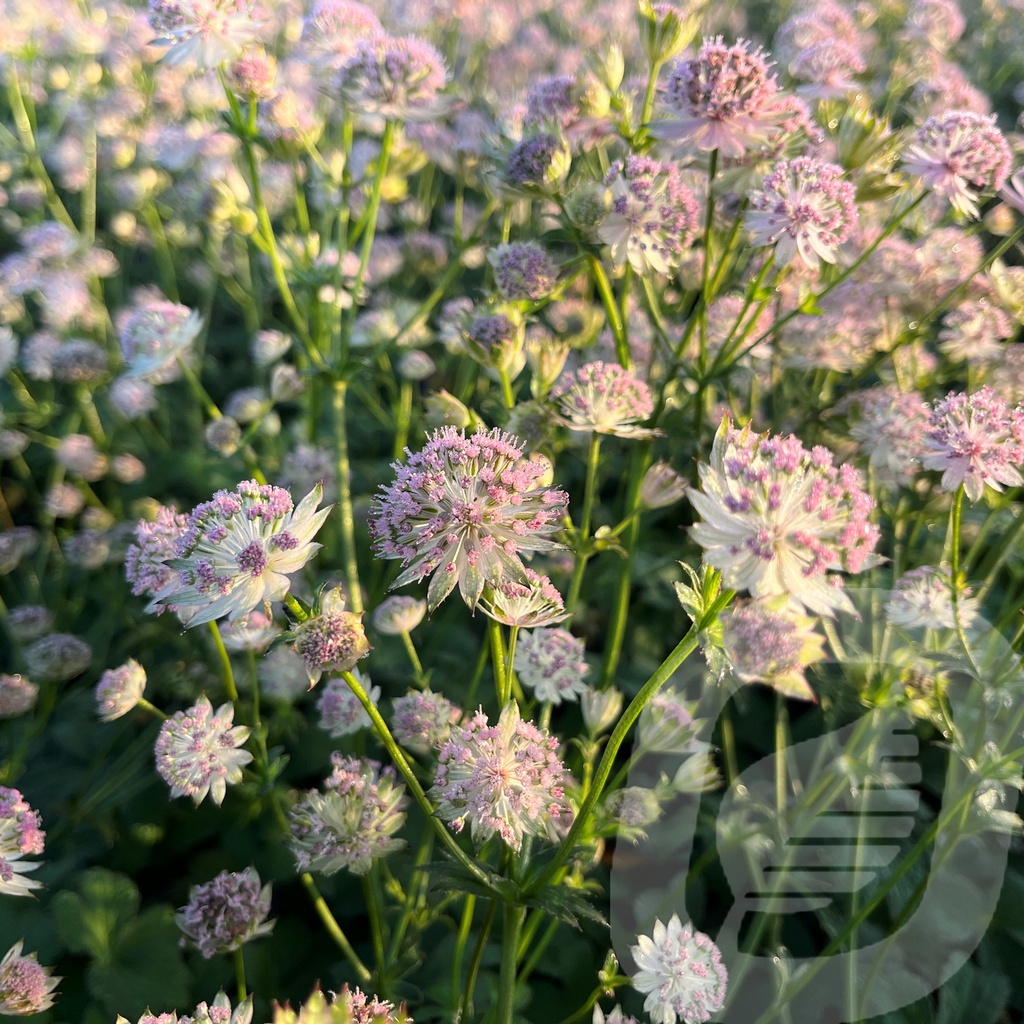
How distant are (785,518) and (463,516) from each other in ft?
1.12

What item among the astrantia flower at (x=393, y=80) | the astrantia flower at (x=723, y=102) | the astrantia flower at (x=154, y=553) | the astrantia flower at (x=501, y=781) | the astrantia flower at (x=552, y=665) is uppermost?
the astrantia flower at (x=723, y=102)

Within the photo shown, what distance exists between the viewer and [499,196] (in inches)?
66.8

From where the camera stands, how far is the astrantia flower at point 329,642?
0.85 meters

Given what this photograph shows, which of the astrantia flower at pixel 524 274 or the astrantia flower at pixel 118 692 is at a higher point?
the astrantia flower at pixel 524 274

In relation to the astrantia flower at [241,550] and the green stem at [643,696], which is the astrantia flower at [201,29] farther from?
the green stem at [643,696]

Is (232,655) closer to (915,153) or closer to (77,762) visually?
(77,762)

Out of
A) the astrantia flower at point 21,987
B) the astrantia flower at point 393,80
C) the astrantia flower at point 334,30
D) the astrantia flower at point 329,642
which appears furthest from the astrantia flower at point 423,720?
the astrantia flower at point 334,30

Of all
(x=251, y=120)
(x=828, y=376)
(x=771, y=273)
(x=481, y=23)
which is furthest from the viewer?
(x=481, y=23)

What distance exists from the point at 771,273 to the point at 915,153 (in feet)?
1.18

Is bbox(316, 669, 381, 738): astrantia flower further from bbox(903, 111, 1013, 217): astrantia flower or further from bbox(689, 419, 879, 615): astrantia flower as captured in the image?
bbox(903, 111, 1013, 217): astrantia flower

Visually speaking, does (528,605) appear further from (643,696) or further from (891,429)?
(891,429)

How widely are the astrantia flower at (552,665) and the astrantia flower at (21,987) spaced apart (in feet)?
2.43

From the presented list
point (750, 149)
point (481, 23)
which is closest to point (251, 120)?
point (750, 149)

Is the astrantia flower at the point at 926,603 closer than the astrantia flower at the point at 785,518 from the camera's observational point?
No
